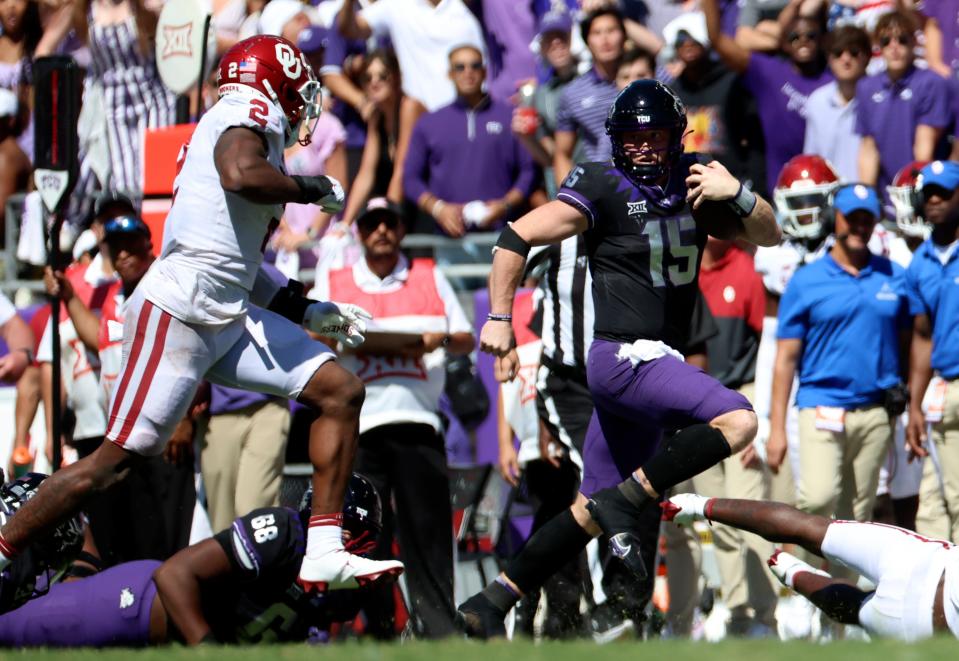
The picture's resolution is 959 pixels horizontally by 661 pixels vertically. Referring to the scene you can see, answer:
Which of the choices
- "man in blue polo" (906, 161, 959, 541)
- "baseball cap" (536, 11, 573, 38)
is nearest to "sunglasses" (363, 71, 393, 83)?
"baseball cap" (536, 11, 573, 38)

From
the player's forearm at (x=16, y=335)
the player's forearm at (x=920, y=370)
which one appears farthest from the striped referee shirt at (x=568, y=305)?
the player's forearm at (x=16, y=335)

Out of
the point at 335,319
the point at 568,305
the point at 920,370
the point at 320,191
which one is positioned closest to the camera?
the point at 320,191

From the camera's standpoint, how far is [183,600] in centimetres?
671

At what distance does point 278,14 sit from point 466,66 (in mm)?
2215

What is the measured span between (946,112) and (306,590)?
19.4 feet

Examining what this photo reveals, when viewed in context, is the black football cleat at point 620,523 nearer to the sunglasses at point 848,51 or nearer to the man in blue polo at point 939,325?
the man in blue polo at point 939,325

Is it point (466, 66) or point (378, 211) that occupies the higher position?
point (466, 66)

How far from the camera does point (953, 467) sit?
898 cm

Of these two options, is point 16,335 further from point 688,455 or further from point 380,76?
point 380,76

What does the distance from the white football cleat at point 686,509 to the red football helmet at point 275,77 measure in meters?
2.20

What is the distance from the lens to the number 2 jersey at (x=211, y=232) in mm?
6703

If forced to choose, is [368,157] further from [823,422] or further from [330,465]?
[330,465]

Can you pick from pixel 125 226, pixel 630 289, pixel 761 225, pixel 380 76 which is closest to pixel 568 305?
pixel 630 289

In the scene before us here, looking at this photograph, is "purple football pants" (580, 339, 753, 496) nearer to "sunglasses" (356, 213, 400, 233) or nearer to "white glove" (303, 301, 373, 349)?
"white glove" (303, 301, 373, 349)
